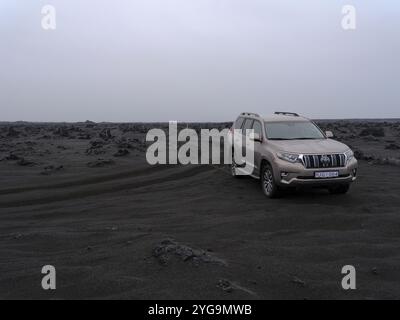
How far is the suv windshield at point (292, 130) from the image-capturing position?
1211cm

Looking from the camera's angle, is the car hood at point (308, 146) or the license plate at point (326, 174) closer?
the license plate at point (326, 174)

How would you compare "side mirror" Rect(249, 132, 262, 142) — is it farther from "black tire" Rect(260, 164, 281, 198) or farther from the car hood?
"black tire" Rect(260, 164, 281, 198)

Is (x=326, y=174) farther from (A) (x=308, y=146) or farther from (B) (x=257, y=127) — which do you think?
(B) (x=257, y=127)

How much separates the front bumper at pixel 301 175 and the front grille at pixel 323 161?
0.29 feet

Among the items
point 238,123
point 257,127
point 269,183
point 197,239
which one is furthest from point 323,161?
point 238,123

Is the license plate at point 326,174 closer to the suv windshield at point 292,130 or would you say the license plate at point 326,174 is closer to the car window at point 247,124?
the suv windshield at point 292,130

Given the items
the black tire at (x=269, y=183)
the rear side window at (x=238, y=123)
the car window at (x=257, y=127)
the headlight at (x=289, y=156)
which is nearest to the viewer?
the headlight at (x=289, y=156)

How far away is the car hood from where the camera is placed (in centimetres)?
1084

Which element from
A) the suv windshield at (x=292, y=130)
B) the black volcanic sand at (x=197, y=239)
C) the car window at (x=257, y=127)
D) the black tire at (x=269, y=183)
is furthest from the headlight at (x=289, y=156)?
Result: the car window at (x=257, y=127)

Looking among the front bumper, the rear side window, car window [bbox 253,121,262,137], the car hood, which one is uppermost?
the rear side window

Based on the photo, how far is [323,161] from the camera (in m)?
10.7

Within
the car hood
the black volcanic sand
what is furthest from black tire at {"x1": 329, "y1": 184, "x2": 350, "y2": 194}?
the car hood

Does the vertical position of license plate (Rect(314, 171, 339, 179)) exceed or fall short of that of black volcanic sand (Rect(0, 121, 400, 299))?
it exceeds it

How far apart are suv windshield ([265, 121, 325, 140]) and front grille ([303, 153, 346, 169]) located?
1.44m
